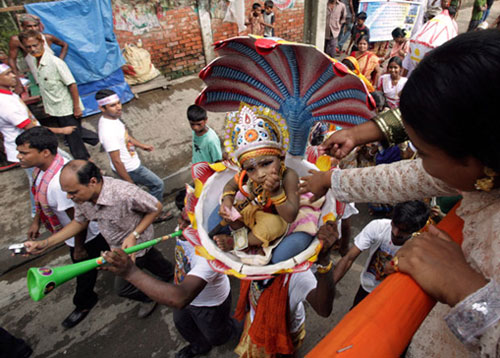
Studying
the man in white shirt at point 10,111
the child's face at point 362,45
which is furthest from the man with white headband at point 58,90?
the child's face at point 362,45

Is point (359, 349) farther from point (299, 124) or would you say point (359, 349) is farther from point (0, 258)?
point (0, 258)

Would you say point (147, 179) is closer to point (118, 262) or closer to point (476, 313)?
point (118, 262)

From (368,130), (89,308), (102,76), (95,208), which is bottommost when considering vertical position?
(89,308)

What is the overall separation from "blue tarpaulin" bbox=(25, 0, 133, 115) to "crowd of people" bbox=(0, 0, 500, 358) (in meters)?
0.60

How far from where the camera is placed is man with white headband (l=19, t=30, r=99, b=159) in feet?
13.7

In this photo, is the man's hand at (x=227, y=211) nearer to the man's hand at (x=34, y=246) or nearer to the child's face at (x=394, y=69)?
the man's hand at (x=34, y=246)

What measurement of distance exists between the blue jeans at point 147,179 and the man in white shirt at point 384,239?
9.93 feet

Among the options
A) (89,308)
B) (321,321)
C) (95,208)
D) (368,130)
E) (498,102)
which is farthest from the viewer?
(89,308)

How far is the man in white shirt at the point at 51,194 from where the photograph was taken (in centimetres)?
272

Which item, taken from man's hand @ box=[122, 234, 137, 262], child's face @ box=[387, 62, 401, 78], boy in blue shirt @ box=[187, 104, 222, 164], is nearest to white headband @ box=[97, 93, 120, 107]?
boy in blue shirt @ box=[187, 104, 222, 164]

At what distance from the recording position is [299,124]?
1.93 m

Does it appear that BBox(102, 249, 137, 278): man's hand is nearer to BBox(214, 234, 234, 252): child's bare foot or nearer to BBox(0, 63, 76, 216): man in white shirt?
BBox(214, 234, 234, 252): child's bare foot

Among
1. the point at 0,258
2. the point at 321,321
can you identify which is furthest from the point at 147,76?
the point at 321,321

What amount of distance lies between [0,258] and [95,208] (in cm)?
255
